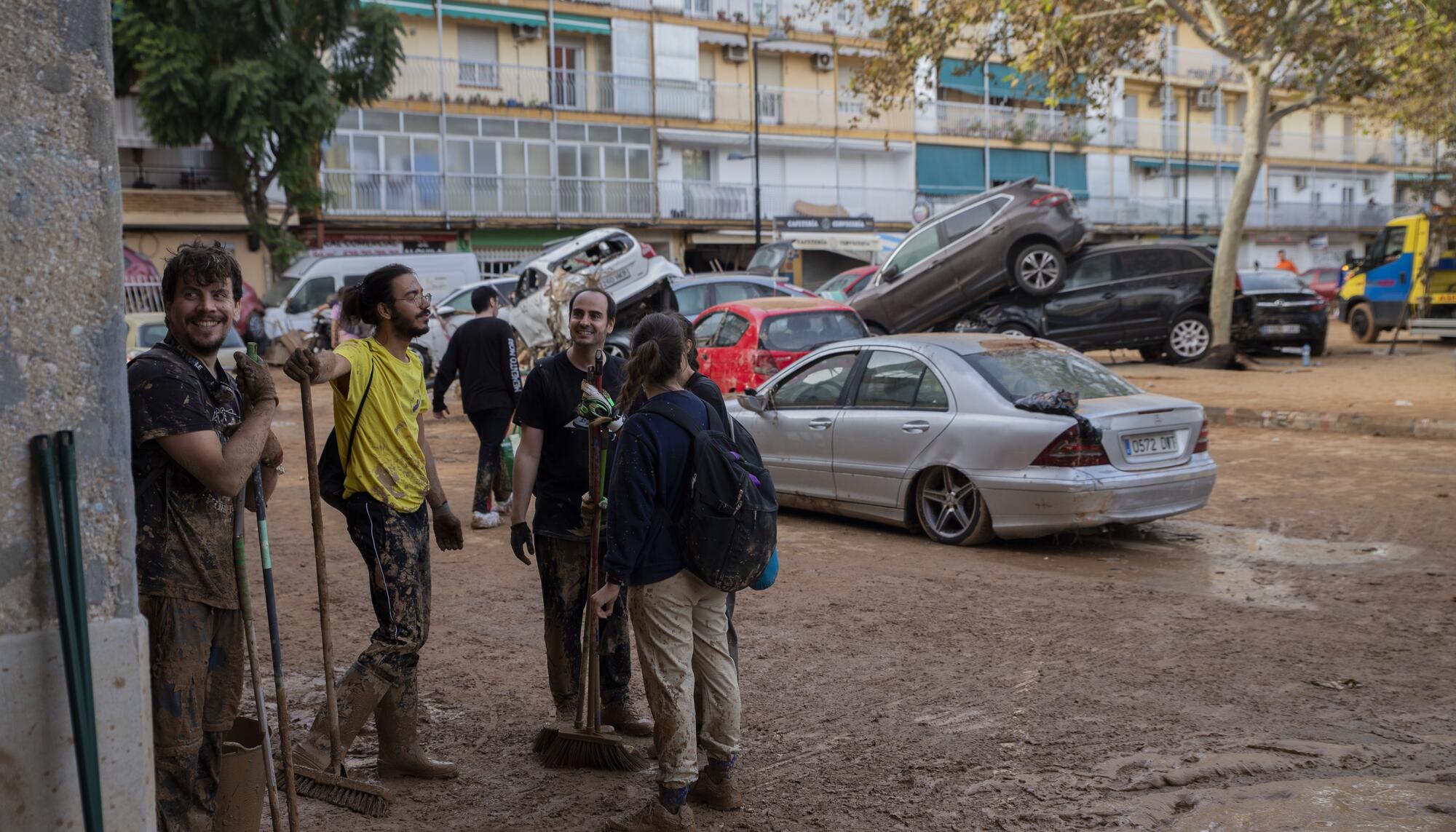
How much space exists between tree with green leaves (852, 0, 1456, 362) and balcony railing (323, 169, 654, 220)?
17.9 m

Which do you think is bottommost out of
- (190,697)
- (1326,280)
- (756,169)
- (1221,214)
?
(190,697)

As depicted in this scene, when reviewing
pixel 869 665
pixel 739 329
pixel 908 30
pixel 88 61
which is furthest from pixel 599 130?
pixel 88 61

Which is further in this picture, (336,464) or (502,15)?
(502,15)

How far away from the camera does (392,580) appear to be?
4.48m

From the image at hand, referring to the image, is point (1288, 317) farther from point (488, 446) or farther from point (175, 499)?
point (175, 499)

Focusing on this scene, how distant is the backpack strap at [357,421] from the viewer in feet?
14.8

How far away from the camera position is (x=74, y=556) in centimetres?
274

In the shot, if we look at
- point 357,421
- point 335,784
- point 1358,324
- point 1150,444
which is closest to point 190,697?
point 335,784

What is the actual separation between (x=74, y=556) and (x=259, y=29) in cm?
3018

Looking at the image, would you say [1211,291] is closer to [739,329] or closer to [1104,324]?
[1104,324]

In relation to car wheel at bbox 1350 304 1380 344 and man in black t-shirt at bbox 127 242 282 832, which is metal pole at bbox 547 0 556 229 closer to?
car wheel at bbox 1350 304 1380 344

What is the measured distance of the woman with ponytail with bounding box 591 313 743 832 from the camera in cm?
421

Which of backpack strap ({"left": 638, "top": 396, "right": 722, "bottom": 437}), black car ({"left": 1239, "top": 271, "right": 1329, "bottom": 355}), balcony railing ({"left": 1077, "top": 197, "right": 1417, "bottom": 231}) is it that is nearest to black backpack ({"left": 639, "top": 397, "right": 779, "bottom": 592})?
backpack strap ({"left": 638, "top": 396, "right": 722, "bottom": 437})

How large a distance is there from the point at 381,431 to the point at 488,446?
17.2 ft
